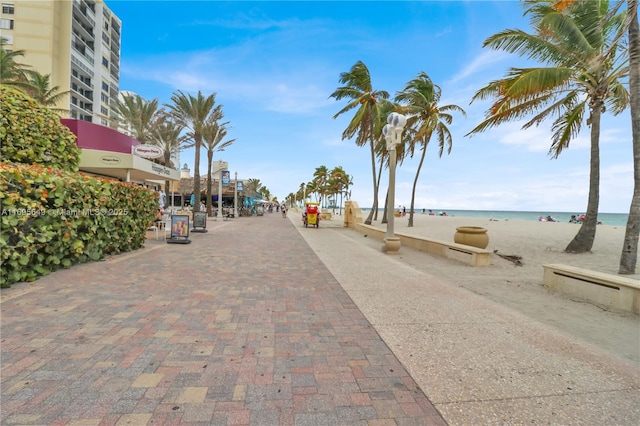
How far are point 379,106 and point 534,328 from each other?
63.9 feet

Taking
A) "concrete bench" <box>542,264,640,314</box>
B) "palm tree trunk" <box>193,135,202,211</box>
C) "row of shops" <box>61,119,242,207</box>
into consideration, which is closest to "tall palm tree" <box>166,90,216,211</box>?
"palm tree trunk" <box>193,135,202,211</box>

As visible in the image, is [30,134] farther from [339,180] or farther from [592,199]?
[339,180]

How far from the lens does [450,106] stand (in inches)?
792

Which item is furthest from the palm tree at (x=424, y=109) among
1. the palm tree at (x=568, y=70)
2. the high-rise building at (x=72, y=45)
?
the high-rise building at (x=72, y=45)

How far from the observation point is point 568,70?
8.13 m

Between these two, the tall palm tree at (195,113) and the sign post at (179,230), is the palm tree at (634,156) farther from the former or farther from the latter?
the tall palm tree at (195,113)

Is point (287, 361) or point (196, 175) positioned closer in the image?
point (287, 361)

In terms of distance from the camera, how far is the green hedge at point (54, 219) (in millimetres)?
4344

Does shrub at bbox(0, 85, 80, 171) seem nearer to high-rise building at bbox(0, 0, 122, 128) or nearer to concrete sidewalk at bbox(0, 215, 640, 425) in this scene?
concrete sidewalk at bbox(0, 215, 640, 425)

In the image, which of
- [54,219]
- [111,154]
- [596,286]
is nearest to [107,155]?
Answer: [111,154]

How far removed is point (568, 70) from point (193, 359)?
11.3 meters

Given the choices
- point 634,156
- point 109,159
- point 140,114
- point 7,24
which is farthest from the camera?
point 7,24

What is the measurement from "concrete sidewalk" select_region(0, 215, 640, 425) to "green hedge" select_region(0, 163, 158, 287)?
512mm

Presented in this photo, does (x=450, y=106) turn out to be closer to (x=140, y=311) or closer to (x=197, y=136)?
(x=197, y=136)
